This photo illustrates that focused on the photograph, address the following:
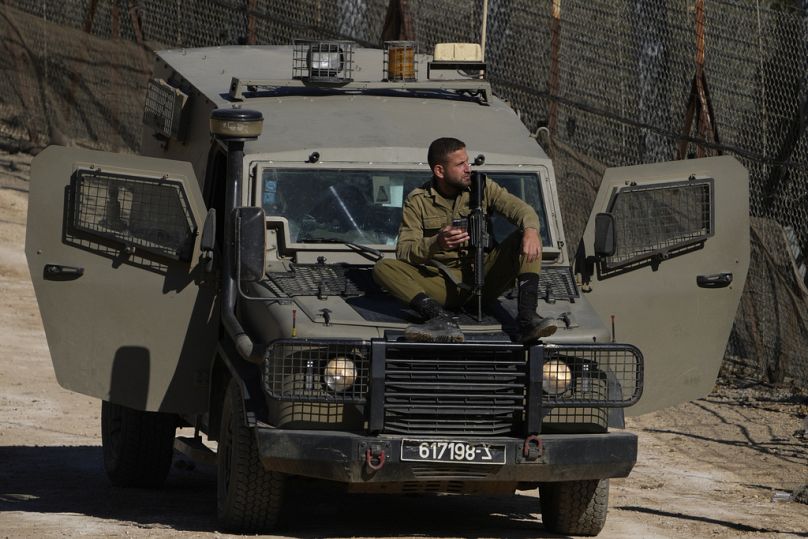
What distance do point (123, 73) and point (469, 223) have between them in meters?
A: 12.4

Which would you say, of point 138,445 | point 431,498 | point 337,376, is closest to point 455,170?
point 337,376

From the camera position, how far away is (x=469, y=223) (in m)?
8.46

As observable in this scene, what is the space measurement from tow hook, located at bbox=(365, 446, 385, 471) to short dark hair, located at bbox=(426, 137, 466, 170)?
1593 mm

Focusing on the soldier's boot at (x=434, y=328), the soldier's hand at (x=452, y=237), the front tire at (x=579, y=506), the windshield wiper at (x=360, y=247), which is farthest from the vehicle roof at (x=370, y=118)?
the front tire at (x=579, y=506)

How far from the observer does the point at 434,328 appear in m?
7.86

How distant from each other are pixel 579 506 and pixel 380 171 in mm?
2072

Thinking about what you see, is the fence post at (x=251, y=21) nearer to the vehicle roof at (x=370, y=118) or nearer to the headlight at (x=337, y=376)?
the vehicle roof at (x=370, y=118)

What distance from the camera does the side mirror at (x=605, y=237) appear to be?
8.82 meters

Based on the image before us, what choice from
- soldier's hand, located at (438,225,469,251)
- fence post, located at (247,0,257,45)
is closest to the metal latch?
soldier's hand, located at (438,225,469,251)

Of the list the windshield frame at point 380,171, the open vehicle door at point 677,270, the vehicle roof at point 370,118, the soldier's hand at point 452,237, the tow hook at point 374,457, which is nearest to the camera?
the tow hook at point 374,457

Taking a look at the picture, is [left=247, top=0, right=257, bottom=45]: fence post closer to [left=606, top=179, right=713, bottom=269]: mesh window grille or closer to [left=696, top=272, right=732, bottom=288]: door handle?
[left=606, top=179, right=713, bottom=269]: mesh window grille

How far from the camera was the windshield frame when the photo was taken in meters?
9.03

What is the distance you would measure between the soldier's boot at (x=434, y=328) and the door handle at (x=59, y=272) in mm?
1917

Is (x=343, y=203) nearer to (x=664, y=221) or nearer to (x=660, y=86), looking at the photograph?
(x=664, y=221)
